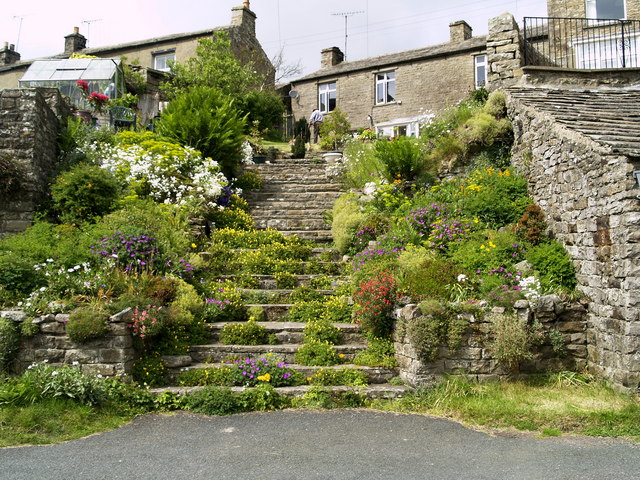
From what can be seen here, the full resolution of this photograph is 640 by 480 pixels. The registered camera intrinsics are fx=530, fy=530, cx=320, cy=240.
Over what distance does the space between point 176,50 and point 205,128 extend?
50.8 feet

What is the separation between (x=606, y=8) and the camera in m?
21.5

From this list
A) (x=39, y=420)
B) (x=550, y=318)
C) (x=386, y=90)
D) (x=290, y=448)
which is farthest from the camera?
(x=386, y=90)

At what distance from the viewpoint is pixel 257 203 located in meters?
13.9

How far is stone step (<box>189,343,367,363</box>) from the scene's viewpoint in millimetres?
7676

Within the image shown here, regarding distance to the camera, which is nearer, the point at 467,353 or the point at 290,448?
the point at 290,448

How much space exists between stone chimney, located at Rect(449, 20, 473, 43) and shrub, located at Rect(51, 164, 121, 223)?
19951 mm

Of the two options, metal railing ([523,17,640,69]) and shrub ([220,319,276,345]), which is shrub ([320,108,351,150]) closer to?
metal railing ([523,17,640,69])

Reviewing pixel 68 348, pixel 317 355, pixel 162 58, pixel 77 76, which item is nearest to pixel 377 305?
pixel 317 355

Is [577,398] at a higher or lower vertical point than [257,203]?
lower

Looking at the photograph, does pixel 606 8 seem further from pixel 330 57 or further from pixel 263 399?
pixel 263 399

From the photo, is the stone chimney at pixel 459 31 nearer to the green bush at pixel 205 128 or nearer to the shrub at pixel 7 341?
the green bush at pixel 205 128

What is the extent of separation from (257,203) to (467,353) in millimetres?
8108

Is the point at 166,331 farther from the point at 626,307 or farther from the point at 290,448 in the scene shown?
the point at 626,307

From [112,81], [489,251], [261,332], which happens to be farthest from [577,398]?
[112,81]
